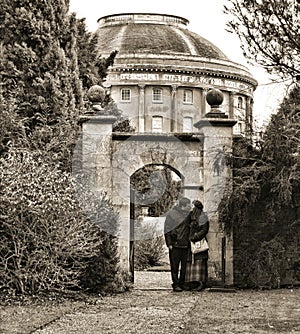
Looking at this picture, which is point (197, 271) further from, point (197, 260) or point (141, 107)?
point (141, 107)

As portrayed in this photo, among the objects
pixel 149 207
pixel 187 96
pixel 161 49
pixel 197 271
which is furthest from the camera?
pixel 187 96

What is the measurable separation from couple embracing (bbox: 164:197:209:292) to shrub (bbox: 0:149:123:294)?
1.94 metres

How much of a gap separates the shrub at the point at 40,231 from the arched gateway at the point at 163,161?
193 centimetres

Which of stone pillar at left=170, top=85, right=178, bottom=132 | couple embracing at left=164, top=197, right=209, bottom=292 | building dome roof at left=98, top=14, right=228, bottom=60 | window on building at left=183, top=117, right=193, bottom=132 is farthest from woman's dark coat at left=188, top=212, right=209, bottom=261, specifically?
stone pillar at left=170, top=85, right=178, bottom=132

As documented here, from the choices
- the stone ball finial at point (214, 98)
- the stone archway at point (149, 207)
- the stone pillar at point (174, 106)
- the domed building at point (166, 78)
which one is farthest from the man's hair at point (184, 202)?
the stone pillar at point (174, 106)

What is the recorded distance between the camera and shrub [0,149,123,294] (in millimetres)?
13531

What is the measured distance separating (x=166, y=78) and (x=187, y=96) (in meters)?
2.83

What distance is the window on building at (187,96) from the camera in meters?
64.1

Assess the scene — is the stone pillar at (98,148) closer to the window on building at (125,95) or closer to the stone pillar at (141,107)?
the stone pillar at (141,107)

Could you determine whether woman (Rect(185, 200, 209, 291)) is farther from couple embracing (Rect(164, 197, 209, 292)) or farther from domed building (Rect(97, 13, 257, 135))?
domed building (Rect(97, 13, 257, 135))

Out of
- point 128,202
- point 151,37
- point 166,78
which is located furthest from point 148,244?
point 151,37

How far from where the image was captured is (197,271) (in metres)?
15.9

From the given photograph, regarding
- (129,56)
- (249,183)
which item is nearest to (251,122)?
(249,183)

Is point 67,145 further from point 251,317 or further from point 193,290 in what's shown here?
point 251,317
